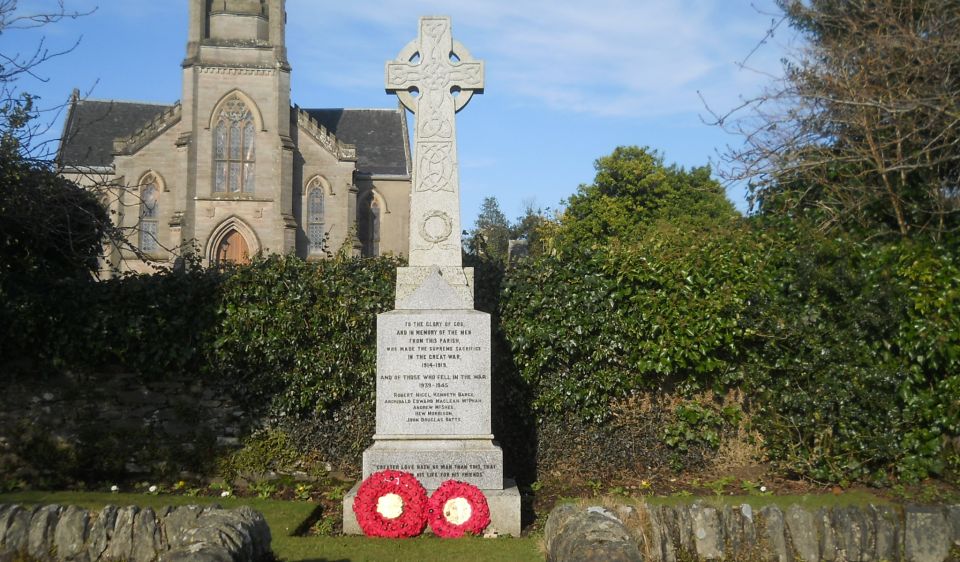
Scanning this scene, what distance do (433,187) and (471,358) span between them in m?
1.83

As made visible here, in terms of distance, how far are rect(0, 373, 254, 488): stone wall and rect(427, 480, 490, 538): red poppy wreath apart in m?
3.66

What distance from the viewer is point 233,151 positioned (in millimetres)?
38000

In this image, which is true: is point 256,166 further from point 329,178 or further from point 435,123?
point 435,123

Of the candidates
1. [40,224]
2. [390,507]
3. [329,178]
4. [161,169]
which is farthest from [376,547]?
[161,169]

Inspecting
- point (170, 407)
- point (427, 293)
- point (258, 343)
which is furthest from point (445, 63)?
point (170, 407)

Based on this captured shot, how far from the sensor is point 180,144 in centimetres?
3750

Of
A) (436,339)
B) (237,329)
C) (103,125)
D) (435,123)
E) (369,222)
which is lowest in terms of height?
(436,339)

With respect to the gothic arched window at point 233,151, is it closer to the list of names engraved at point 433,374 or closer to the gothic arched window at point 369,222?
the gothic arched window at point 369,222

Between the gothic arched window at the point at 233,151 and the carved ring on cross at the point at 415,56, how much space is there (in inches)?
1201

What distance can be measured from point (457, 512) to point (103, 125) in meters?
40.2

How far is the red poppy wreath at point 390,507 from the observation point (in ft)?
25.6

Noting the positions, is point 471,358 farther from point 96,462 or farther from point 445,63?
point 96,462

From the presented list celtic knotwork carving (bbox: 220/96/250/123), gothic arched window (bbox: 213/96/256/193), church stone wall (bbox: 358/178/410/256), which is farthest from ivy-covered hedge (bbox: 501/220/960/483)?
church stone wall (bbox: 358/178/410/256)

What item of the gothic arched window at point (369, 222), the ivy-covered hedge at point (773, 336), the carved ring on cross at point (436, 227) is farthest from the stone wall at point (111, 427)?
the gothic arched window at point (369, 222)
